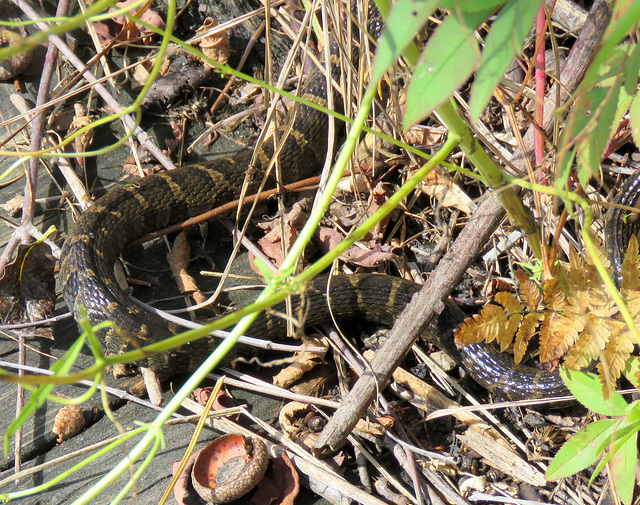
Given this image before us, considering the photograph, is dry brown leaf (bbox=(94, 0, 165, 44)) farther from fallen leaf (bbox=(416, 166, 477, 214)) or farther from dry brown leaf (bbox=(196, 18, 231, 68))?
fallen leaf (bbox=(416, 166, 477, 214))

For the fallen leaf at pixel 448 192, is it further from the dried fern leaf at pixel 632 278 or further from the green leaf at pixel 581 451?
the green leaf at pixel 581 451

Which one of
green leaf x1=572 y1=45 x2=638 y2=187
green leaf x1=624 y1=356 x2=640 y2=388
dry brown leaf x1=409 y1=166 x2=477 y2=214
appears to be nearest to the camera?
green leaf x1=572 y1=45 x2=638 y2=187

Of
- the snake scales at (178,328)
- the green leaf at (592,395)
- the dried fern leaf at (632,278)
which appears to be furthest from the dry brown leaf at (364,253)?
the dried fern leaf at (632,278)

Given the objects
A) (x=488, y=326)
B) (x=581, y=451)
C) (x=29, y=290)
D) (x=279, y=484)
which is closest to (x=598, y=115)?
(x=488, y=326)

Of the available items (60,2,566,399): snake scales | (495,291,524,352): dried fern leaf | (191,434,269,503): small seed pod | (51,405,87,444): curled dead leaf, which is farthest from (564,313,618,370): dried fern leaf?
(51,405,87,444): curled dead leaf

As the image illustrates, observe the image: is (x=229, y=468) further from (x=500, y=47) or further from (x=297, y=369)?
(x=500, y=47)

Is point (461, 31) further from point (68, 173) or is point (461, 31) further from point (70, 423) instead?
point (68, 173)
